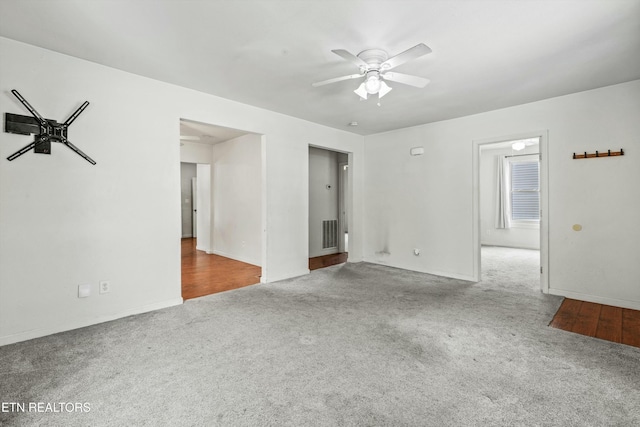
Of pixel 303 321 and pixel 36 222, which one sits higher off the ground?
pixel 36 222

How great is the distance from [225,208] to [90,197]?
3782 millimetres

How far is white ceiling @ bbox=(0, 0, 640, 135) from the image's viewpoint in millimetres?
2092

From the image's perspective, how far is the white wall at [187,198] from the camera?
9.54 meters

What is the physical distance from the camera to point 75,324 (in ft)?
9.39

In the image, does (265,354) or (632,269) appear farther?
(632,269)

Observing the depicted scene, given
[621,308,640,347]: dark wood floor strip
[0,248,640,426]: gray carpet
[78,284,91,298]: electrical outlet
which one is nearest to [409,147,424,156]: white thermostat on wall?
Result: [0,248,640,426]: gray carpet

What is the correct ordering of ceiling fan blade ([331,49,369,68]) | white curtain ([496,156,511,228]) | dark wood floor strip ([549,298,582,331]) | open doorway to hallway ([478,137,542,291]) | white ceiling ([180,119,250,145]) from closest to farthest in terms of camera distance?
1. ceiling fan blade ([331,49,369,68])
2. dark wood floor strip ([549,298,582,331])
3. white ceiling ([180,119,250,145])
4. open doorway to hallway ([478,137,542,291])
5. white curtain ([496,156,511,228])

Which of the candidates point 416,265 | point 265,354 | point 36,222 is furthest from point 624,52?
point 36,222

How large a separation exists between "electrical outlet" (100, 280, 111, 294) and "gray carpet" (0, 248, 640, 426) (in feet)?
1.10

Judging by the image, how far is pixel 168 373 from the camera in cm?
213

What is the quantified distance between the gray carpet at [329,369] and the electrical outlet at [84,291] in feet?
1.10

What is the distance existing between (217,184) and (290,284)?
3702 millimetres

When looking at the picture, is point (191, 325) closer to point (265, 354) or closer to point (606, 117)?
point (265, 354)

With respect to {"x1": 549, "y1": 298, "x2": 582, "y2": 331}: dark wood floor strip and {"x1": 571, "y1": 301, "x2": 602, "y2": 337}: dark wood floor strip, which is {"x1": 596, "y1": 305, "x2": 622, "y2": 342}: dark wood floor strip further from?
{"x1": 549, "y1": 298, "x2": 582, "y2": 331}: dark wood floor strip
